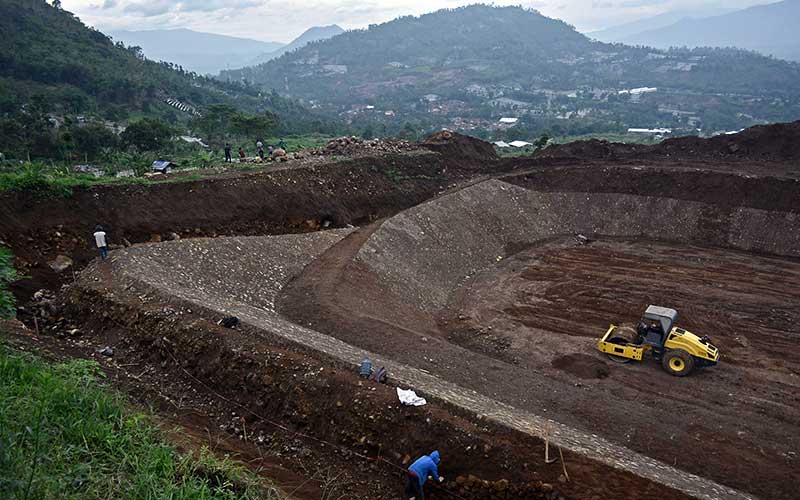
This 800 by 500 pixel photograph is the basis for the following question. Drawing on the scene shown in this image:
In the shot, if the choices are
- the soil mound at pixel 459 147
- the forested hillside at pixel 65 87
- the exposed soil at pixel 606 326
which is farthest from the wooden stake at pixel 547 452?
the forested hillside at pixel 65 87

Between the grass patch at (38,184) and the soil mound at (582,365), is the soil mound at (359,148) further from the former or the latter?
the soil mound at (582,365)

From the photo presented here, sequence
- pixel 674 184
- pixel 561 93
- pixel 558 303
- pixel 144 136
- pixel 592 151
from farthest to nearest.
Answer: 1. pixel 561 93
2. pixel 144 136
3. pixel 592 151
4. pixel 674 184
5. pixel 558 303

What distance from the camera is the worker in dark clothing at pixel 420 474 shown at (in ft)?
26.1

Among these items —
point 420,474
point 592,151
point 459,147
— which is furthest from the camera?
point 459,147

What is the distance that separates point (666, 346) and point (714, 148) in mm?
19653

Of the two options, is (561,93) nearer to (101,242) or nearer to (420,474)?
(101,242)

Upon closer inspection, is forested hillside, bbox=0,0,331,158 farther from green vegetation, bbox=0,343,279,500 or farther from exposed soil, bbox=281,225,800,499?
green vegetation, bbox=0,343,279,500

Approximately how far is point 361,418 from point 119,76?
5823cm

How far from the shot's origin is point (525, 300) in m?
18.4

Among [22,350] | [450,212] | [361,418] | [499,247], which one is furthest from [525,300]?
[22,350]

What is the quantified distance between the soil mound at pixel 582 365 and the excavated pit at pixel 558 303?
0.17 ft

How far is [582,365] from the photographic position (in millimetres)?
13891

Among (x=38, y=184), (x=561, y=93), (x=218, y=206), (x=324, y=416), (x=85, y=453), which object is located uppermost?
(x=561, y=93)

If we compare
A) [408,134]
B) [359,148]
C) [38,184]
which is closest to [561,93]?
[408,134]
